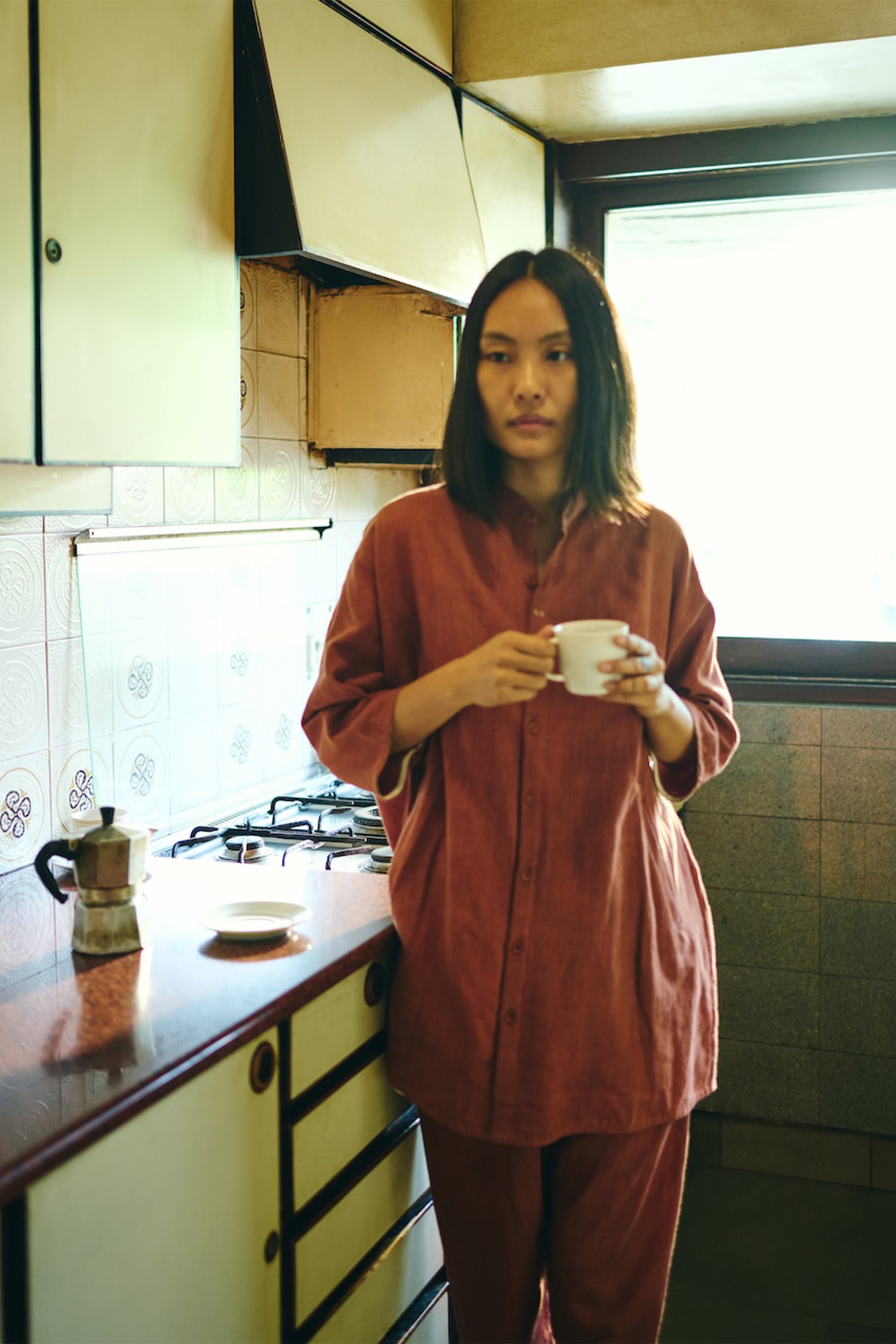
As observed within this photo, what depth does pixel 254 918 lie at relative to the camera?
1.73 meters

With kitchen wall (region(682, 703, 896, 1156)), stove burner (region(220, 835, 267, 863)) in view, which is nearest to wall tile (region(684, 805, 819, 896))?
kitchen wall (region(682, 703, 896, 1156))

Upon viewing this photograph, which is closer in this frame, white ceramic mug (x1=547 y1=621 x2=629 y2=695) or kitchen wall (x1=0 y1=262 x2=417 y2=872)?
white ceramic mug (x1=547 y1=621 x2=629 y2=695)

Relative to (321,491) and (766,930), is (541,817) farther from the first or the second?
(766,930)

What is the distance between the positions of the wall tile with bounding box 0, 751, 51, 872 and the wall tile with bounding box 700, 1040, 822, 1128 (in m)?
1.76

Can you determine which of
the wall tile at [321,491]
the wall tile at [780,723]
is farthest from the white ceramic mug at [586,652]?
the wall tile at [780,723]

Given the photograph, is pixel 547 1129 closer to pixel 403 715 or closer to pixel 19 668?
pixel 403 715

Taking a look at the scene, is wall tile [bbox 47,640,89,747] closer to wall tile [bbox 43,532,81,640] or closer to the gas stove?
wall tile [bbox 43,532,81,640]

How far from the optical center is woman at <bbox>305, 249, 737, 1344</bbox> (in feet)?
5.06

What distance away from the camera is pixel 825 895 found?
300 cm

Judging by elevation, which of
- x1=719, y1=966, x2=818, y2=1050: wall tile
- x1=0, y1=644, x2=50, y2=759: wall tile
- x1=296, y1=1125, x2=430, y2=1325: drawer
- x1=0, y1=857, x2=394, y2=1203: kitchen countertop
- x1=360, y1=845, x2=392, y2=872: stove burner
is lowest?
x1=719, y1=966, x2=818, y2=1050: wall tile

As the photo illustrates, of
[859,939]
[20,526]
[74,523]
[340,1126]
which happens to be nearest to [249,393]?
[74,523]

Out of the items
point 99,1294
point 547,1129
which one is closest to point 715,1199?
point 547,1129

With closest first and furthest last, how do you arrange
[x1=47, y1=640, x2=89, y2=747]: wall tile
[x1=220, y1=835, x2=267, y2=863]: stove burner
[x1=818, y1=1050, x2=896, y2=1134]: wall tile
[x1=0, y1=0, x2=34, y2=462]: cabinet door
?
1. [x1=0, y1=0, x2=34, y2=462]: cabinet door
2. [x1=47, y1=640, x2=89, y2=747]: wall tile
3. [x1=220, y1=835, x2=267, y2=863]: stove burner
4. [x1=818, y1=1050, x2=896, y2=1134]: wall tile

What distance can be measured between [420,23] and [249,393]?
2.34 feet
